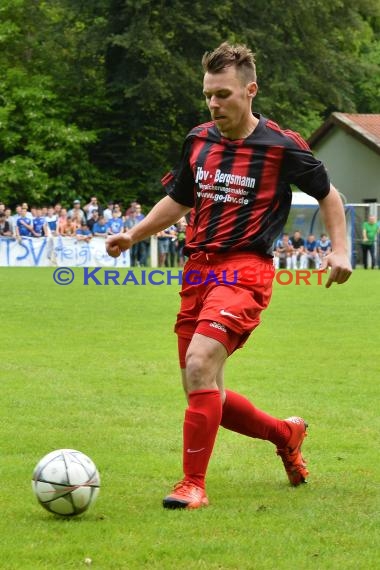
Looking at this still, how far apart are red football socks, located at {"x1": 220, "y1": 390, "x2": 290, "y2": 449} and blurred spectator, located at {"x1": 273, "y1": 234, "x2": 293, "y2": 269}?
29.0 m

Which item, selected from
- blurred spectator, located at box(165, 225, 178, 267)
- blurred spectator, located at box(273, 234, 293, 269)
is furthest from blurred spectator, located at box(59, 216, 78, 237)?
blurred spectator, located at box(273, 234, 293, 269)

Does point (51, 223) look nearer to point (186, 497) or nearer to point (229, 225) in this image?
point (229, 225)

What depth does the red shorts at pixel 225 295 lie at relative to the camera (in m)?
5.65

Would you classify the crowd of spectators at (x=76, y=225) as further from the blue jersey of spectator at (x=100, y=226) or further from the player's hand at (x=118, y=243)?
the player's hand at (x=118, y=243)

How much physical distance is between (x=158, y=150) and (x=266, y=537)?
1648 inches

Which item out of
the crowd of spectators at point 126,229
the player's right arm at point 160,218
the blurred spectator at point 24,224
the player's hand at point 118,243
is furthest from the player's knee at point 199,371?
the blurred spectator at point 24,224

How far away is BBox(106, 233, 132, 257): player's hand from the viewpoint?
242 inches

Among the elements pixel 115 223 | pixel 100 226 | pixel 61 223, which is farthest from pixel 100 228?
pixel 61 223

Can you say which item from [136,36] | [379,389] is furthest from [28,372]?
[136,36]

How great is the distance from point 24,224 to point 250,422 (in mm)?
26442

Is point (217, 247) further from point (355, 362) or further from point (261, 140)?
point (355, 362)

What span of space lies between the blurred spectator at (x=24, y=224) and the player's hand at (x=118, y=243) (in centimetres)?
2614

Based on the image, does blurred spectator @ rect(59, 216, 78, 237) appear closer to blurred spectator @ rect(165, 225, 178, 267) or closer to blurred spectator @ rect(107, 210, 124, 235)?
blurred spectator @ rect(107, 210, 124, 235)

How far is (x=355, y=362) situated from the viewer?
11.8m
